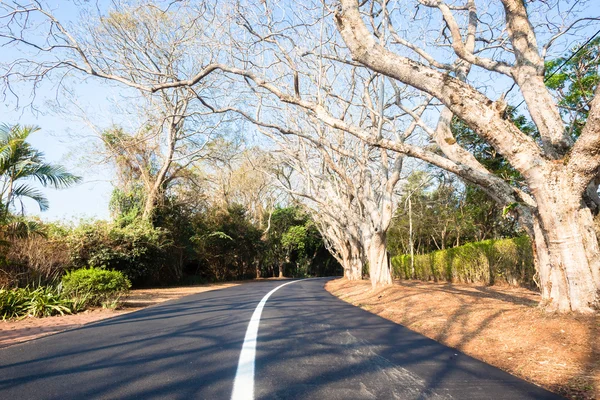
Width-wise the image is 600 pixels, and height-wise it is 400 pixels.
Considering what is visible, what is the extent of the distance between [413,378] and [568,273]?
13.6 ft

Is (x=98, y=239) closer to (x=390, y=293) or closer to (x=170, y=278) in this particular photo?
(x=170, y=278)

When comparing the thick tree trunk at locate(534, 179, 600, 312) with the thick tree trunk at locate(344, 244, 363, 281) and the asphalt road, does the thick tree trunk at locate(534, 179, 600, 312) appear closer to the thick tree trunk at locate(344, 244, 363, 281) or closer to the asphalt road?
the asphalt road

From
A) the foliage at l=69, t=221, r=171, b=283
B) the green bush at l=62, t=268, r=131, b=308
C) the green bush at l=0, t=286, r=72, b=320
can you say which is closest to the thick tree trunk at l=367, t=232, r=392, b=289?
the green bush at l=62, t=268, r=131, b=308

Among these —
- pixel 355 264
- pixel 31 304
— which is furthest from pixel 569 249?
pixel 355 264

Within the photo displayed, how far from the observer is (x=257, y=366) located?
14.8 ft

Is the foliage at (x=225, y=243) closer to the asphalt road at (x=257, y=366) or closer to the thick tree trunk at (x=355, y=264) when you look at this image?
A: the thick tree trunk at (x=355, y=264)

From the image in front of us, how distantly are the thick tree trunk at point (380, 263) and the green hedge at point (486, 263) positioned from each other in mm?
5065

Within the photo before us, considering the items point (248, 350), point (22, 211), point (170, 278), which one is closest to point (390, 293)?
point (248, 350)

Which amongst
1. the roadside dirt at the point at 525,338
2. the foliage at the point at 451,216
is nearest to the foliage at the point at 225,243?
the foliage at the point at 451,216

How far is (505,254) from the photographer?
17531 millimetres

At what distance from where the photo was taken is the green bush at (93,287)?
38.5ft

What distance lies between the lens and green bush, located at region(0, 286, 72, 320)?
9.68 m

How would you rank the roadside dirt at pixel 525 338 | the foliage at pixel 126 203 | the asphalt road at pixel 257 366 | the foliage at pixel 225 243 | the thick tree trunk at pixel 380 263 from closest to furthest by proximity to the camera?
the asphalt road at pixel 257 366 → the roadside dirt at pixel 525 338 → the thick tree trunk at pixel 380 263 → the foliage at pixel 126 203 → the foliage at pixel 225 243

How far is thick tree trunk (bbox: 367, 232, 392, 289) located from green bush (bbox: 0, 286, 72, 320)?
10.7 metres
